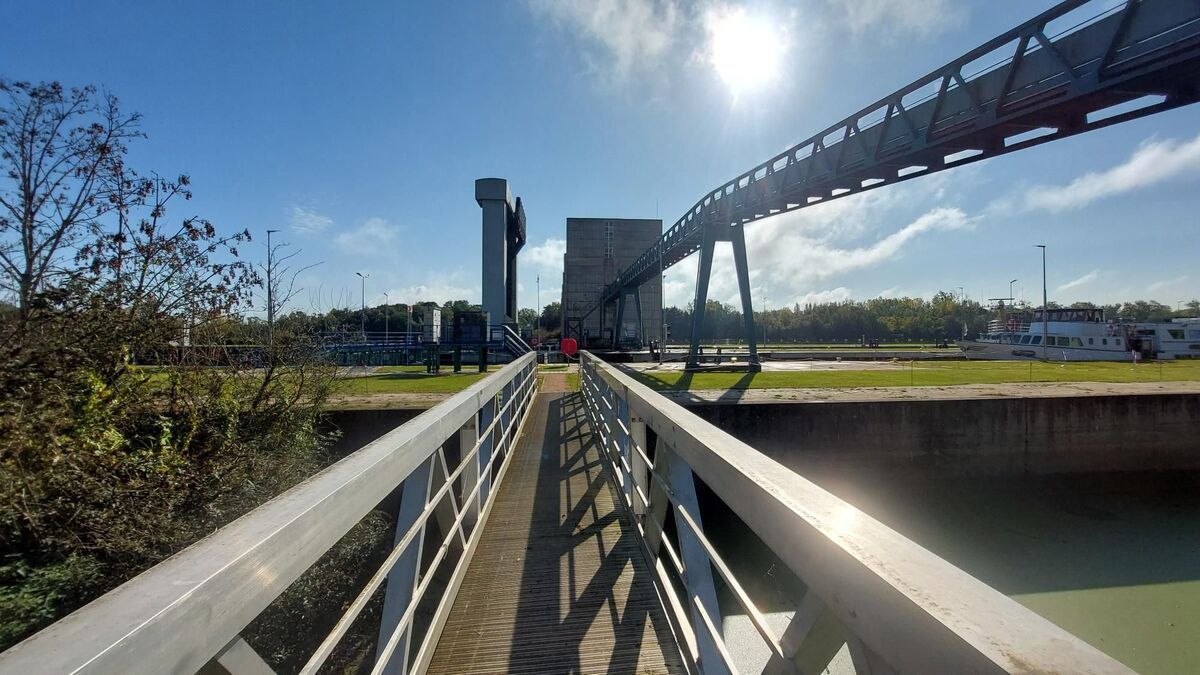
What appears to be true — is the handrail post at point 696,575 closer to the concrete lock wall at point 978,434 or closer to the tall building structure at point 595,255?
the concrete lock wall at point 978,434

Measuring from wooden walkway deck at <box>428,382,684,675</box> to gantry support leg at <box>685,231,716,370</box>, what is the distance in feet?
51.0

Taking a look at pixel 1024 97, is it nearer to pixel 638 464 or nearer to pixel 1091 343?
pixel 638 464

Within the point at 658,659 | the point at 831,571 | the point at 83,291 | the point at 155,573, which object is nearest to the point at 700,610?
the point at 658,659

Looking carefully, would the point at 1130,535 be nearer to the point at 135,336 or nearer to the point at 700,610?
the point at 700,610

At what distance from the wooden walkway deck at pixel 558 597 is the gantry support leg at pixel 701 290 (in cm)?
1556

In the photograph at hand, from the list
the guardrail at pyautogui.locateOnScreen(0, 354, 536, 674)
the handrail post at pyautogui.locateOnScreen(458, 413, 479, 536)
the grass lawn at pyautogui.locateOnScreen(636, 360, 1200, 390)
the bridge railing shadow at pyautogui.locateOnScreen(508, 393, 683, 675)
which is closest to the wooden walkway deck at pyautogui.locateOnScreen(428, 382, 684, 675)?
the bridge railing shadow at pyautogui.locateOnScreen(508, 393, 683, 675)

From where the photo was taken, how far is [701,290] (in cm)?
2059

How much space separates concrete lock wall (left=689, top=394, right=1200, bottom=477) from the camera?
10.7 m

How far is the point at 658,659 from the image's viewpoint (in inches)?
89.8

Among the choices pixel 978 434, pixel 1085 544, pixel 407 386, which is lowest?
pixel 1085 544

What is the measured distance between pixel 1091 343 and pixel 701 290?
2591 centimetres

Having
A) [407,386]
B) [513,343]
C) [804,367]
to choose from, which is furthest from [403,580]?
[513,343]

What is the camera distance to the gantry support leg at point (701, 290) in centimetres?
1992

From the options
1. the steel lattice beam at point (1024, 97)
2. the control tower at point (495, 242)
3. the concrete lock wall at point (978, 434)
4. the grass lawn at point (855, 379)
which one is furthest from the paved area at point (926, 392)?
the control tower at point (495, 242)
